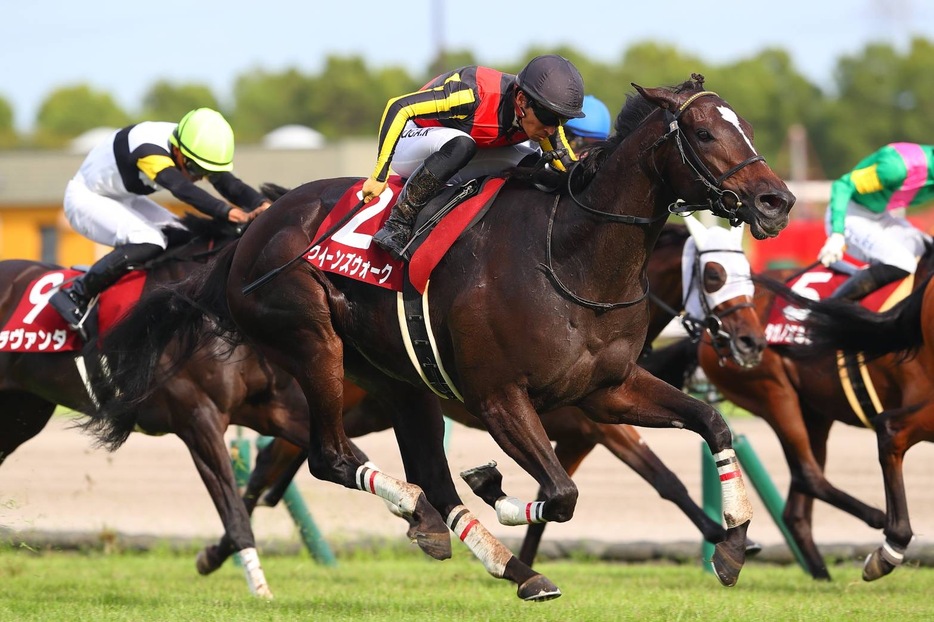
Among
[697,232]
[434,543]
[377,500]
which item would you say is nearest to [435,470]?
[434,543]

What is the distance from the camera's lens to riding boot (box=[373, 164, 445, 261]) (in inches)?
202

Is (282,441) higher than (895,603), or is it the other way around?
(895,603)

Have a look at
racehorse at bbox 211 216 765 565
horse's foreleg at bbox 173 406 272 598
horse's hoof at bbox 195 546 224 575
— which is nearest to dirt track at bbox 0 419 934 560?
horse's hoof at bbox 195 546 224 575

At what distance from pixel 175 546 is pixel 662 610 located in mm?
3906

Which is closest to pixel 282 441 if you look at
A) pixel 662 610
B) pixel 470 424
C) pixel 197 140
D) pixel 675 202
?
pixel 470 424

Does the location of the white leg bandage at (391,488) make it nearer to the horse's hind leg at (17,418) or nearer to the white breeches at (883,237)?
the horse's hind leg at (17,418)

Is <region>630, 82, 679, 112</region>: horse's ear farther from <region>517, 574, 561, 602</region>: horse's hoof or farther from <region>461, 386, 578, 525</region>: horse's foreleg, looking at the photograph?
<region>517, 574, 561, 602</region>: horse's hoof

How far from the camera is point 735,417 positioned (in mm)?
12773

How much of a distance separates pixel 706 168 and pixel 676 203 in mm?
280

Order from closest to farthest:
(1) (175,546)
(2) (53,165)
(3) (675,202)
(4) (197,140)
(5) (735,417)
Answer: (3) (675,202), (4) (197,140), (1) (175,546), (5) (735,417), (2) (53,165)

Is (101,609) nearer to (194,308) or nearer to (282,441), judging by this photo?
(194,308)

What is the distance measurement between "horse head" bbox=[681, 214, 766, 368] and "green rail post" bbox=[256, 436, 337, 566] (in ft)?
8.29

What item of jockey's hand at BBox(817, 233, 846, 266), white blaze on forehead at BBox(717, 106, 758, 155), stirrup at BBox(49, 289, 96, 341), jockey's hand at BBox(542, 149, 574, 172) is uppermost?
white blaze on forehead at BBox(717, 106, 758, 155)

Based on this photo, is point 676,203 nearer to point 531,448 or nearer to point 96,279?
point 531,448
